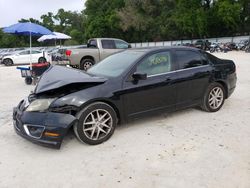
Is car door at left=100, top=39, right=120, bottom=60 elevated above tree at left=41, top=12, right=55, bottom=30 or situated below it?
below

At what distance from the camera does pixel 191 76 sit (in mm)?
4922

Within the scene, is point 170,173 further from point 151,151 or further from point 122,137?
point 122,137

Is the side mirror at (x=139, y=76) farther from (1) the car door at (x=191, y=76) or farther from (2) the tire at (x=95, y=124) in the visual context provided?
(1) the car door at (x=191, y=76)

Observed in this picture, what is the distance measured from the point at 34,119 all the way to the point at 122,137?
138 cm

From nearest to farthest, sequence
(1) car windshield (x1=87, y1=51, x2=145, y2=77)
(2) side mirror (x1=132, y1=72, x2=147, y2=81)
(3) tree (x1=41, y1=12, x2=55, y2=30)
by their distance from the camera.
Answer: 1. (2) side mirror (x1=132, y1=72, x2=147, y2=81)
2. (1) car windshield (x1=87, y1=51, x2=145, y2=77)
3. (3) tree (x1=41, y1=12, x2=55, y2=30)

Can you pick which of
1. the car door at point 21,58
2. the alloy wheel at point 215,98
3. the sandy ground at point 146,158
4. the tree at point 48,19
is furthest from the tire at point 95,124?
the tree at point 48,19

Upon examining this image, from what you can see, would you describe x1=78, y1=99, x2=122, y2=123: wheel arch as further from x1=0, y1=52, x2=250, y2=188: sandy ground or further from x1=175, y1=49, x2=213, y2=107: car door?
x1=175, y1=49, x2=213, y2=107: car door

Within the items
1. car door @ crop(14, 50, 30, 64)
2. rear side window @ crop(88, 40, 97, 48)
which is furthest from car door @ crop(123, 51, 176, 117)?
car door @ crop(14, 50, 30, 64)

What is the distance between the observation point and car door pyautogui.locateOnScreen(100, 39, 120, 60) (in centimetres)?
1188

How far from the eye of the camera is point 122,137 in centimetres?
Result: 422

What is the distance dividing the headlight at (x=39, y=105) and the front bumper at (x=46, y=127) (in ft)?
0.22

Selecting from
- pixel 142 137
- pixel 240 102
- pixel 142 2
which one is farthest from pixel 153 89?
pixel 142 2

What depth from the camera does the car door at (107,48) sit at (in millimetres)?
11883

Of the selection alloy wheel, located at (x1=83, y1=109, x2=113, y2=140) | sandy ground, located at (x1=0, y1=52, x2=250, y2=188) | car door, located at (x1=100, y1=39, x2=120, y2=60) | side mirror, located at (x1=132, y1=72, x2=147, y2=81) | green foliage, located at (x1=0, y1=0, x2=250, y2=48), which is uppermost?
green foliage, located at (x1=0, y1=0, x2=250, y2=48)
